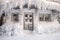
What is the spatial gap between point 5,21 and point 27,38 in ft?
1.90

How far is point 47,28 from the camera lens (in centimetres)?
234

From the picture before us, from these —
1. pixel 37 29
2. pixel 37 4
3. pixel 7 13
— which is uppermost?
pixel 37 4

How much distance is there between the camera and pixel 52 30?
2.39 meters

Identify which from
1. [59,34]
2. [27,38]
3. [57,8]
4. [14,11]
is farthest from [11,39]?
[57,8]

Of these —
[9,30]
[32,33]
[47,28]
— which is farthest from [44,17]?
[9,30]

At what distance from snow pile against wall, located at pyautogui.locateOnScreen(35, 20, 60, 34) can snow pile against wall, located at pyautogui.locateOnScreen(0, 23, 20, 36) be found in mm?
409

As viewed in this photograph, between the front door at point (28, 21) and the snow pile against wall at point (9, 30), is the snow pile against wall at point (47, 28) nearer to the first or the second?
the front door at point (28, 21)

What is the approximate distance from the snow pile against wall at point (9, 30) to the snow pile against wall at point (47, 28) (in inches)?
16.1

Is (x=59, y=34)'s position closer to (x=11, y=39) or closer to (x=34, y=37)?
(x=34, y=37)

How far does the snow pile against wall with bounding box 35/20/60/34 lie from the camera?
2.31m

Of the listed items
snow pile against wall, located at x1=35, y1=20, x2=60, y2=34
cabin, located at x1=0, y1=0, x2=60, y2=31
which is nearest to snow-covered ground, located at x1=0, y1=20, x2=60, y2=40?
snow pile against wall, located at x1=35, y1=20, x2=60, y2=34

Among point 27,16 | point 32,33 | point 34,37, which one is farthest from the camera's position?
point 27,16

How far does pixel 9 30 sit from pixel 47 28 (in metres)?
0.74

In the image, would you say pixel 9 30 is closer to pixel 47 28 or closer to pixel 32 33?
pixel 32 33
